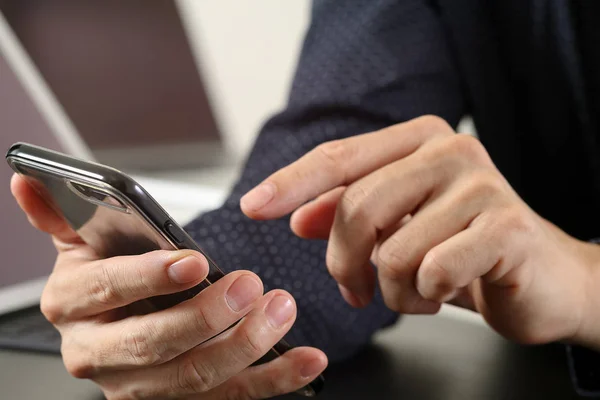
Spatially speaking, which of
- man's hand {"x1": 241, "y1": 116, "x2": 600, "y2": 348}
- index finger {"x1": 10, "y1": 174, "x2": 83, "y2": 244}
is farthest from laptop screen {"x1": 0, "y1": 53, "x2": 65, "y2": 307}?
man's hand {"x1": 241, "y1": 116, "x2": 600, "y2": 348}

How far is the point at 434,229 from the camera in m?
0.29

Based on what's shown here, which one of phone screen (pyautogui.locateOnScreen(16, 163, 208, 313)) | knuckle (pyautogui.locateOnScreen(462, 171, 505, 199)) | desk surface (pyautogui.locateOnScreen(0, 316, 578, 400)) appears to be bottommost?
desk surface (pyautogui.locateOnScreen(0, 316, 578, 400))

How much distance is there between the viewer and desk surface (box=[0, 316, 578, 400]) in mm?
334

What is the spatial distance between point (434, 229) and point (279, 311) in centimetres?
9

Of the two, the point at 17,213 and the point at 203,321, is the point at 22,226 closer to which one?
the point at 17,213

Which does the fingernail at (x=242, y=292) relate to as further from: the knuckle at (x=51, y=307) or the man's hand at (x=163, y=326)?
the knuckle at (x=51, y=307)

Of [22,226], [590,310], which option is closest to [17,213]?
[22,226]

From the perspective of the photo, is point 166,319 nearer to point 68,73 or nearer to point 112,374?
point 112,374

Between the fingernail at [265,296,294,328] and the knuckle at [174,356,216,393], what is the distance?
0.04m

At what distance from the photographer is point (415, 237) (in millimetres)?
287

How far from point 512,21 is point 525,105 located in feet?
0.24

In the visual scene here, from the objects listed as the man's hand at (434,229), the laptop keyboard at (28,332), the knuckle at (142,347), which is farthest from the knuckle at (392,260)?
the laptop keyboard at (28,332)

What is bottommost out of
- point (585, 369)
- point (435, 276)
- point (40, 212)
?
point (585, 369)

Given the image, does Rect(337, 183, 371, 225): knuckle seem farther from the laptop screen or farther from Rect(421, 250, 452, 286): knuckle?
the laptop screen
